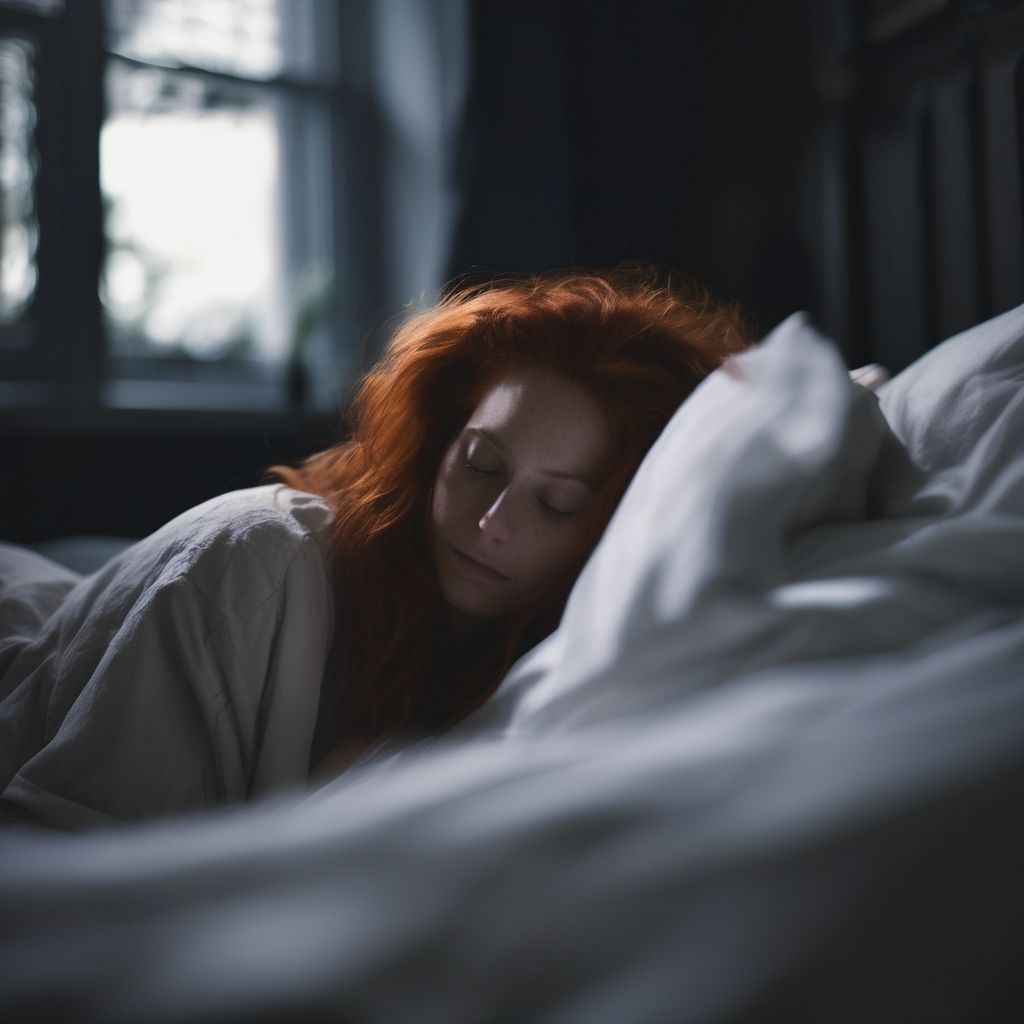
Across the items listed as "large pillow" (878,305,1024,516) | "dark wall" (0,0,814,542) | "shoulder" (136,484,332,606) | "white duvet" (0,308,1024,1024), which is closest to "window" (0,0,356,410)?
"dark wall" (0,0,814,542)

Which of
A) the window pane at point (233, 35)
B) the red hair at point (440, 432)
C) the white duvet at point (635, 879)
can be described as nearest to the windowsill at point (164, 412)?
the window pane at point (233, 35)

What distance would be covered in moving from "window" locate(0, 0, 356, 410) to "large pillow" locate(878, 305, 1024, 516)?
194 centimetres

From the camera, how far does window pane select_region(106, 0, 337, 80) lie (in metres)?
2.56

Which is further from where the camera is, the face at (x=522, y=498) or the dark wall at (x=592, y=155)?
the dark wall at (x=592, y=155)

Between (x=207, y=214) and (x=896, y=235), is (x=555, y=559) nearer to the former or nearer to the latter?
(x=896, y=235)

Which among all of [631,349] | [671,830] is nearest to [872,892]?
[671,830]

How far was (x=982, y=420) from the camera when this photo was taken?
71cm

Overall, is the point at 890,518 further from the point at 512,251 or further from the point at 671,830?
the point at 512,251

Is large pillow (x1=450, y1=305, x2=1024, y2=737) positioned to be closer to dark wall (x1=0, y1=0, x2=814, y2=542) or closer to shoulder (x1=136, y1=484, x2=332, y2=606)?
shoulder (x1=136, y1=484, x2=332, y2=606)

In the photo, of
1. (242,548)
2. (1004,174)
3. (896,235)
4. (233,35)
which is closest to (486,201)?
(233,35)

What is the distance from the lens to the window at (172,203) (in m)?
2.42

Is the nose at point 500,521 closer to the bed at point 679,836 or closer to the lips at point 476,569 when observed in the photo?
the lips at point 476,569

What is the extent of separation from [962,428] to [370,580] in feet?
1.69

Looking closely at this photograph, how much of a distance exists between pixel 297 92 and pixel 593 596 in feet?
8.68
